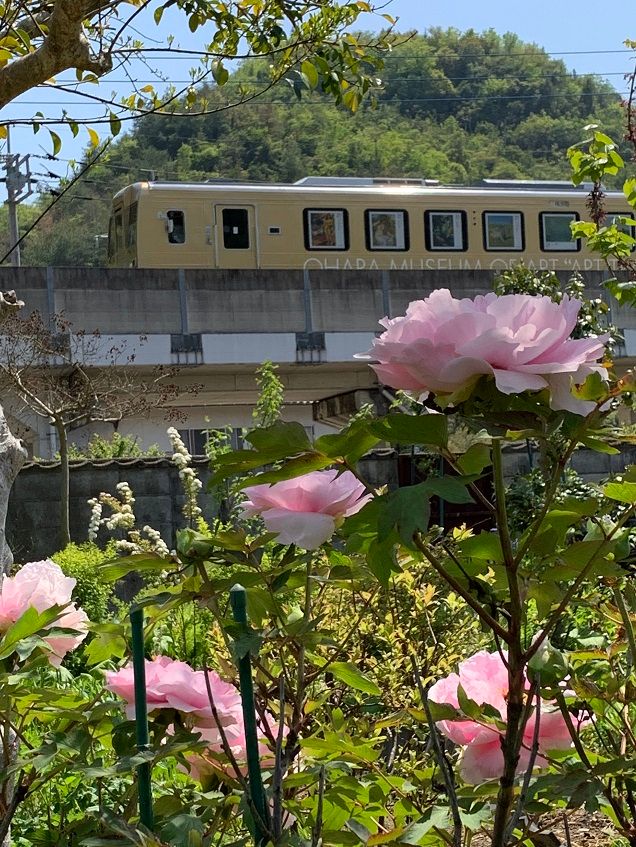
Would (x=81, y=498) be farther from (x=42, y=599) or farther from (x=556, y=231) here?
(x=556, y=231)

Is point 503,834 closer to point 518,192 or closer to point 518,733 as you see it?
point 518,733

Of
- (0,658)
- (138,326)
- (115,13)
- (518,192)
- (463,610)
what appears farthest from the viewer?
(518,192)

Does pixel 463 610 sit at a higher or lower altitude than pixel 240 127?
lower

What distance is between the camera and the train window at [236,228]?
2142 cm

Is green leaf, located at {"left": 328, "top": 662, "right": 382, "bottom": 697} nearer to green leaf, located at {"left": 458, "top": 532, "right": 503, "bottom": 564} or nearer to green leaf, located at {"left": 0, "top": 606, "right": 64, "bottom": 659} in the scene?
green leaf, located at {"left": 458, "top": 532, "right": 503, "bottom": 564}

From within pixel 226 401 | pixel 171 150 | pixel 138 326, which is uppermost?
pixel 171 150

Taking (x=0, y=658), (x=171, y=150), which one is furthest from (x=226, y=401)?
(x=171, y=150)

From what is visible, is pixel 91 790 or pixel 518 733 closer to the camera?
pixel 518 733

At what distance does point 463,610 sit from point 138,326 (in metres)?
14.1

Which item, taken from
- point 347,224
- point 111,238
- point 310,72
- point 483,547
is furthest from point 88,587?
point 111,238

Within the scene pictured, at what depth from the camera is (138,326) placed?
1684 centimetres

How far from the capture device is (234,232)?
70.4ft

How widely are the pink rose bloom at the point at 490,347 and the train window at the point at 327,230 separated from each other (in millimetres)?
21046

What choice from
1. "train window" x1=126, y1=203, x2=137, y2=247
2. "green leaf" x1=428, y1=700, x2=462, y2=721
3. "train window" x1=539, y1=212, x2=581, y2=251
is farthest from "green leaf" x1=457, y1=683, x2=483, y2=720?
"train window" x1=539, y1=212, x2=581, y2=251
